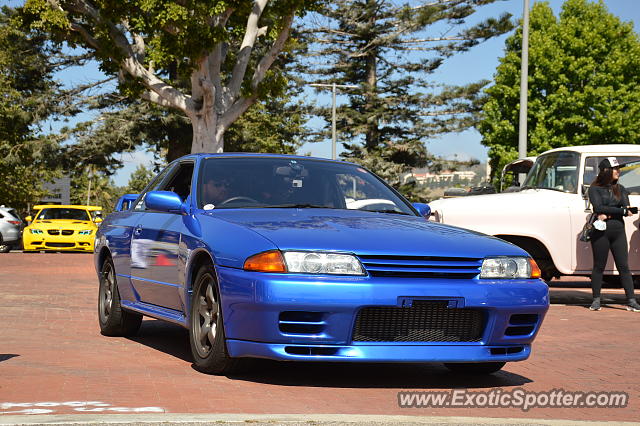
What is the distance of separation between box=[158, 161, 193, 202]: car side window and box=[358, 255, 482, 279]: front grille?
2.28 m

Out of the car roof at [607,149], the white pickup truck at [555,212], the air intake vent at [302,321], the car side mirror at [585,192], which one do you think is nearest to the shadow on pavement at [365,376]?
the air intake vent at [302,321]

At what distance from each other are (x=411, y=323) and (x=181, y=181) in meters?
2.92

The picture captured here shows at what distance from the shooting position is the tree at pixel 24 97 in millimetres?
43000

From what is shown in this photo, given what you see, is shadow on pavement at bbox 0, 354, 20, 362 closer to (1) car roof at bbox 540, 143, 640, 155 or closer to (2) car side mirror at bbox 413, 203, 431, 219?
(2) car side mirror at bbox 413, 203, 431, 219

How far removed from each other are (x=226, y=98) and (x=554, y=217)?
1729 cm

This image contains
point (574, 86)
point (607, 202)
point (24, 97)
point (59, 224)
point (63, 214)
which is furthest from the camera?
point (574, 86)

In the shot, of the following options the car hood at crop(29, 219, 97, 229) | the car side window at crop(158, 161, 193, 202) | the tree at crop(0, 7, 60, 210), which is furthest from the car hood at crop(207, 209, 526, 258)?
the tree at crop(0, 7, 60, 210)

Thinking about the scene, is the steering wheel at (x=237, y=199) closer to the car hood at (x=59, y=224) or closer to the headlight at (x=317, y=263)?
the headlight at (x=317, y=263)

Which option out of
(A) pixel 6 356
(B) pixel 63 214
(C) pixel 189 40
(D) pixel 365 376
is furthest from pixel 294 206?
(B) pixel 63 214

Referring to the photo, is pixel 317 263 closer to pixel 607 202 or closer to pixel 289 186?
pixel 289 186

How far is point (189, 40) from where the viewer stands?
89.2ft

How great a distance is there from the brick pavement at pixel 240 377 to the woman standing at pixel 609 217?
1.81 meters

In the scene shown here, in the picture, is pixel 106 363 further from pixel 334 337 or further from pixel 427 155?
pixel 427 155

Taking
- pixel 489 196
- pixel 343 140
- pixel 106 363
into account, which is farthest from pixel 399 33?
pixel 106 363
